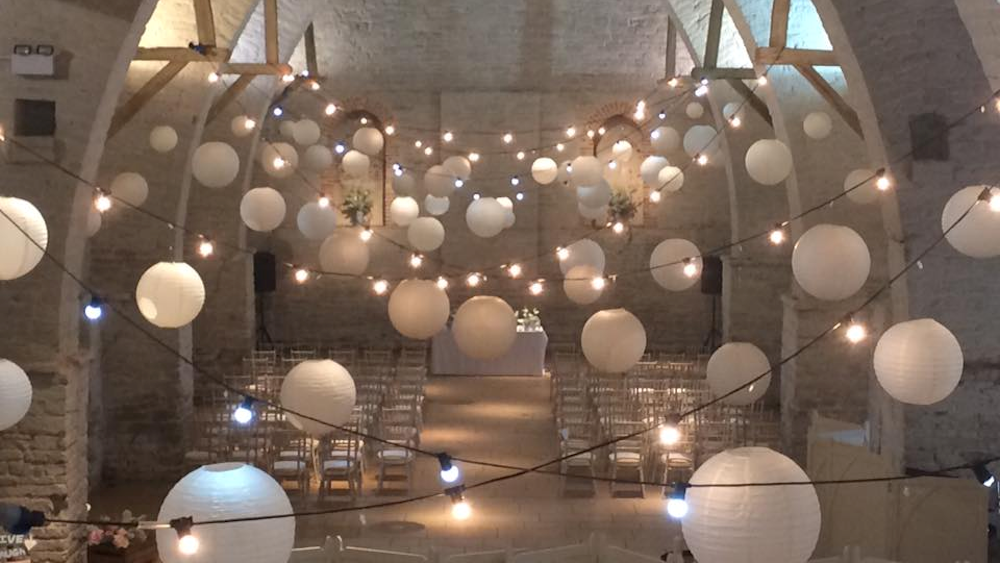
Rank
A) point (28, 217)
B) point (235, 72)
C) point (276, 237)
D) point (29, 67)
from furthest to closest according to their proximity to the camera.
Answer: point (276, 237) < point (235, 72) < point (29, 67) < point (28, 217)

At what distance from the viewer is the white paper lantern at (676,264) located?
36.7 feet

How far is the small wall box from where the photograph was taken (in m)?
9.20

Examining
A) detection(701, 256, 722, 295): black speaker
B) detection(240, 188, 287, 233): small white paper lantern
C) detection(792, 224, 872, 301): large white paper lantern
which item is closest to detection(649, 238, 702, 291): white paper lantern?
detection(792, 224, 872, 301): large white paper lantern

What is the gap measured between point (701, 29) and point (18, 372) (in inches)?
437

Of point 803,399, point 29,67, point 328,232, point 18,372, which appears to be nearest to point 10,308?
point 29,67

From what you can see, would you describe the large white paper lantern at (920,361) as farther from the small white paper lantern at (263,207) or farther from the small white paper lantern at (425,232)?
the small white paper lantern at (425,232)

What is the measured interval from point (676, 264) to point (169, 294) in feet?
16.8

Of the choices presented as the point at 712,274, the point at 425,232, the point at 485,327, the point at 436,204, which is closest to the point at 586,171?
the point at 425,232

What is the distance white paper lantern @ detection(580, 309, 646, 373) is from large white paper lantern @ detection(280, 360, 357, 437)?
1907 mm

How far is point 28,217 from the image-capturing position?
22.5ft

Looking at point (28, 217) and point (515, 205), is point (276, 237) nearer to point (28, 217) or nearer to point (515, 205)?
point (515, 205)

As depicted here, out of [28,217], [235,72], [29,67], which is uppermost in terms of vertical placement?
[235,72]

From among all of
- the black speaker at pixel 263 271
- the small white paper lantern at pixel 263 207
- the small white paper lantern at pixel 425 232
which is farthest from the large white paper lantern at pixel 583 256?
the black speaker at pixel 263 271

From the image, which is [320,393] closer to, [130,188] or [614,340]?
[614,340]
